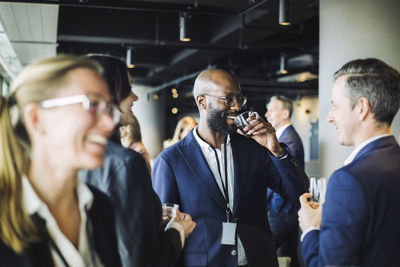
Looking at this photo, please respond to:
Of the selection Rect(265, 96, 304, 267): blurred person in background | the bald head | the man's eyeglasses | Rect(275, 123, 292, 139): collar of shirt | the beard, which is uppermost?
the bald head

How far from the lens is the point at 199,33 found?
31.5 feet

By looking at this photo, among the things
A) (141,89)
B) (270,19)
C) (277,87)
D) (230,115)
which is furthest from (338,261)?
(141,89)

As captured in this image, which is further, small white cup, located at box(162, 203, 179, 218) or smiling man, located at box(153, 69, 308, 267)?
smiling man, located at box(153, 69, 308, 267)

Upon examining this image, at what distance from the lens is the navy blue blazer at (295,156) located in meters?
4.40

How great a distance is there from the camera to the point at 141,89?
16.2 m

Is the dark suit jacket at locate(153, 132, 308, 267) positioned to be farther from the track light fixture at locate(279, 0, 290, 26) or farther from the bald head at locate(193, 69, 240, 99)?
the track light fixture at locate(279, 0, 290, 26)

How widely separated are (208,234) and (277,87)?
36.0ft

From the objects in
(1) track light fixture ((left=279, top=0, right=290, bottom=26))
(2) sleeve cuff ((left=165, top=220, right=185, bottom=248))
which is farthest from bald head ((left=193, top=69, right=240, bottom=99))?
(1) track light fixture ((left=279, top=0, right=290, bottom=26))

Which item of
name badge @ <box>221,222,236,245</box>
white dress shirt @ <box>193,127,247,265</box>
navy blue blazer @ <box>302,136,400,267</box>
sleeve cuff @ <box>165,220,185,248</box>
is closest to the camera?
navy blue blazer @ <box>302,136,400,267</box>

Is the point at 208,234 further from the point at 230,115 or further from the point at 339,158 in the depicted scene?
the point at 339,158

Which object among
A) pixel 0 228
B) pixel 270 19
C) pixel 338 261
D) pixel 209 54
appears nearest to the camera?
pixel 0 228

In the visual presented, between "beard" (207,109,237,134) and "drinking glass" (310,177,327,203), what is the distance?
2.35 ft

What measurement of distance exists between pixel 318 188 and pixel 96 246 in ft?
3.44

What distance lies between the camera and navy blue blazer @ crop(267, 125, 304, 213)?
440 cm
